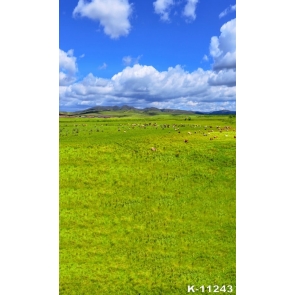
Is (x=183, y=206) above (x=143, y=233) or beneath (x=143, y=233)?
above

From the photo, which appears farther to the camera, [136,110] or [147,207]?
[136,110]

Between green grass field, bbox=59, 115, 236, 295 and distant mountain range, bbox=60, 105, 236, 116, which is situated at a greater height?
distant mountain range, bbox=60, 105, 236, 116

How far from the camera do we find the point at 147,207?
4055 millimetres

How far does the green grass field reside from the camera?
12.7 ft

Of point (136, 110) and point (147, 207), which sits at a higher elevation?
point (136, 110)

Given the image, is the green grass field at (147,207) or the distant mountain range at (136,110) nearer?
the green grass field at (147,207)

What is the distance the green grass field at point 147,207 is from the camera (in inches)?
153

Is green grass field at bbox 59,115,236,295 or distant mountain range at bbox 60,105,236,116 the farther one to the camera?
distant mountain range at bbox 60,105,236,116

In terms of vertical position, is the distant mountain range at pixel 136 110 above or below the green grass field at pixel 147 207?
above
